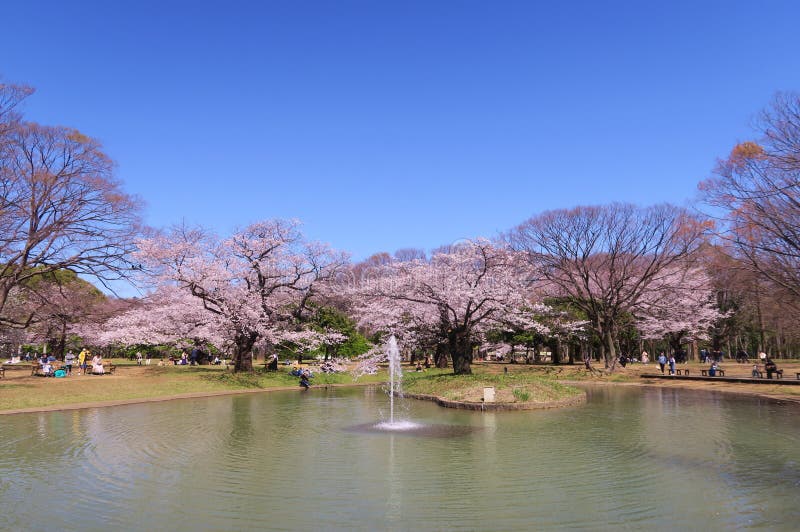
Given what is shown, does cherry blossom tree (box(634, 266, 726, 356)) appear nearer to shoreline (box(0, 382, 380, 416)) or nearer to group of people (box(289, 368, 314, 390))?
group of people (box(289, 368, 314, 390))

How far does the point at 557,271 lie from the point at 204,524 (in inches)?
1578

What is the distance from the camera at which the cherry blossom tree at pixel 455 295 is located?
1076 inches

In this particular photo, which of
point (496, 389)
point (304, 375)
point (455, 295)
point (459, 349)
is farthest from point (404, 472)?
point (304, 375)

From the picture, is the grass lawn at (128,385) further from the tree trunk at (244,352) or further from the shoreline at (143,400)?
the tree trunk at (244,352)

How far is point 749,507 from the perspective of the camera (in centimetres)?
841

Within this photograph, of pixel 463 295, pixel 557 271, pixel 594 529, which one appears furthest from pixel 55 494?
pixel 557 271

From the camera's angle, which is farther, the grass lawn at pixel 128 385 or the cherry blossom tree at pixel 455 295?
the cherry blossom tree at pixel 455 295

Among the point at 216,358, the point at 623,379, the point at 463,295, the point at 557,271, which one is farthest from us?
the point at 216,358

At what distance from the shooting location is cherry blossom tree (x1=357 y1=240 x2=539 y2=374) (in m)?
27.3

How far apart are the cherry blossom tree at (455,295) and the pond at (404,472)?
8.55m

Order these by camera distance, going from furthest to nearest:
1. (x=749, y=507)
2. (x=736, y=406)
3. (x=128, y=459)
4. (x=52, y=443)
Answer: (x=736, y=406)
(x=52, y=443)
(x=128, y=459)
(x=749, y=507)

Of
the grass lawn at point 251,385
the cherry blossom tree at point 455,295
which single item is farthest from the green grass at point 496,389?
the cherry blossom tree at point 455,295

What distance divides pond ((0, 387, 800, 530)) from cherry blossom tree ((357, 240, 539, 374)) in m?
8.55

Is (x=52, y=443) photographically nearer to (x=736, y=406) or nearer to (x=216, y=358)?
(x=736, y=406)
